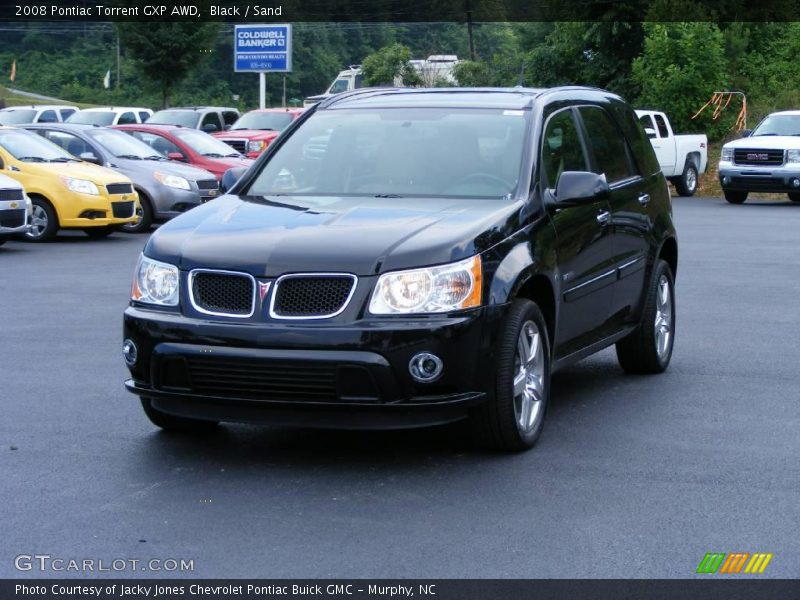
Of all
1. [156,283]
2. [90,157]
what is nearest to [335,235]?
[156,283]

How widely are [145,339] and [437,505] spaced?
1.65 metres

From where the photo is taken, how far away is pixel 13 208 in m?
18.5

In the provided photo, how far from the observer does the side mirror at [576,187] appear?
7562mm

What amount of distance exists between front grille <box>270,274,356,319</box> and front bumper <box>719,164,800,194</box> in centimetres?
2492

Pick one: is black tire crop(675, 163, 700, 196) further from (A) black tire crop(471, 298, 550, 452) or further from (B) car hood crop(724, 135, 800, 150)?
(A) black tire crop(471, 298, 550, 452)

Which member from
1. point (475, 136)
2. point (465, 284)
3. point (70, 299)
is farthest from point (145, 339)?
point (70, 299)

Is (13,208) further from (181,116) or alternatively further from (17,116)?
(17,116)

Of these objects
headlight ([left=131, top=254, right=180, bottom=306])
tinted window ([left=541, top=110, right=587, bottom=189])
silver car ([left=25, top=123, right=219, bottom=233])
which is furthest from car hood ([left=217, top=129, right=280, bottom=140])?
headlight ([left=131, top=254, right=180, bottom=306])

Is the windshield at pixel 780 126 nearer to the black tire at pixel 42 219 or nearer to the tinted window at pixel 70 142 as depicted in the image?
the tinted window at pixel 70 142

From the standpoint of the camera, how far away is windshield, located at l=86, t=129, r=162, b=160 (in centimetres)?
2370

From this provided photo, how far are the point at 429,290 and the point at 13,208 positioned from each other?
13.0 metres

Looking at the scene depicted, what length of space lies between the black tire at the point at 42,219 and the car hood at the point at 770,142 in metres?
15.5

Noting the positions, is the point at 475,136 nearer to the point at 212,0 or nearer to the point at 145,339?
the point at 145,339

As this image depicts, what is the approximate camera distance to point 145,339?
6793mm
